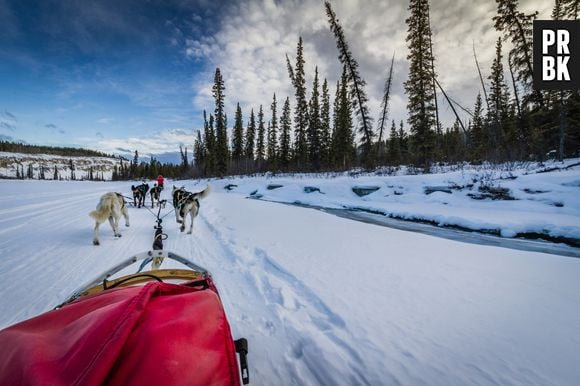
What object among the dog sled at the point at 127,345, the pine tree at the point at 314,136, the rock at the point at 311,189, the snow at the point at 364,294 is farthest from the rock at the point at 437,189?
the pine tree at the point at 314,136

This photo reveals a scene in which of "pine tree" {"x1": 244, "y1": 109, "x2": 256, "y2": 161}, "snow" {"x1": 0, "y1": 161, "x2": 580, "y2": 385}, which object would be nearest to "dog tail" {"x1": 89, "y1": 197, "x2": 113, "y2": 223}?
"snow" {"x1": 0, "y1": 161, "x2": 580, "y2": 385}

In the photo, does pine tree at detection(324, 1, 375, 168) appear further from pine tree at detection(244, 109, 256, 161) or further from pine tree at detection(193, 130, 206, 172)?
pine tree at detection(193, 130, 206, 172)

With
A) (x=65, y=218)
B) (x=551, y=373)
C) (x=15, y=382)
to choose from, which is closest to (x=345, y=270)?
(x=551, y=373)

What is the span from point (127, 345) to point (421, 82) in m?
22.4

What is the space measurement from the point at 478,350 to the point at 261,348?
6.04 ft

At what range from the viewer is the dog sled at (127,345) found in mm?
852

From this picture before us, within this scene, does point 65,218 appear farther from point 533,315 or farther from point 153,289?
point 533,315

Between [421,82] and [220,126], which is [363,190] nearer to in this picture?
[421,82]

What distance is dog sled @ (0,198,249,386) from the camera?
2.79 feet

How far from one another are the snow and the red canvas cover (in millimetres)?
1175

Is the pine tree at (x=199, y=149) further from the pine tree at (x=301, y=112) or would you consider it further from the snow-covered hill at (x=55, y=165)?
the snow-covered hill at (x=55, y=165)

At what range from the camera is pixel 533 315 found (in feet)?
8.69

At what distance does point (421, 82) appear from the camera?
19.0 metres

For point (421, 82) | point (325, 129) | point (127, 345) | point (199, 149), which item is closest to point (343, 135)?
point (325, 129)
